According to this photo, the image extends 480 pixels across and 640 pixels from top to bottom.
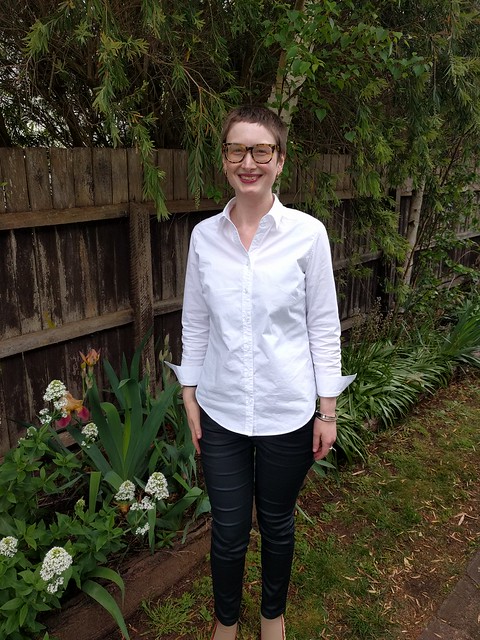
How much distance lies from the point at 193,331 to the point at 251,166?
643 millimetres

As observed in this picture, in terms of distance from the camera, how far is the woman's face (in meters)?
1.59

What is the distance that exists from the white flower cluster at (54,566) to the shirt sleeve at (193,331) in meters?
0.69

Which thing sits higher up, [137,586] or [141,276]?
[141,276]

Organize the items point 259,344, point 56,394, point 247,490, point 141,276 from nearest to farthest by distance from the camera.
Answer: point 259,344 → point 247,490 → point 56,394 → point 141,276

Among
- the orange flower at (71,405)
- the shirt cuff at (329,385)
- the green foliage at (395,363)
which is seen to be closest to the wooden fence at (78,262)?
the orange flower at (71,405)

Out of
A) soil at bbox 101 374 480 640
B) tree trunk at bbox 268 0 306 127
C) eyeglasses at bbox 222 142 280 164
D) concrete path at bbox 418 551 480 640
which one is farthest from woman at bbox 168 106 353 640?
tree trunk at bbox 268 0 306 127

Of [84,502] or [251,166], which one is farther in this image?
[84,502]

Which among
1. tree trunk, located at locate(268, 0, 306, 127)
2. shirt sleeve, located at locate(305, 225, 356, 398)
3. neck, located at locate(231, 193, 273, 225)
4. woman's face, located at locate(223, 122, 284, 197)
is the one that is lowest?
shirt sleeve, located at locate(305, 225, 356, 398)

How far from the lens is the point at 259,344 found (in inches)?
66.7

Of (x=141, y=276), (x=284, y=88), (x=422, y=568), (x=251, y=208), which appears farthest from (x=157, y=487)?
(x=284, y=88)

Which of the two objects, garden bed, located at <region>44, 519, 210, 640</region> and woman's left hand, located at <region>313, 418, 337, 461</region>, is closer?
woman's left hand, located at <region>313, 418, 337, 461</region>

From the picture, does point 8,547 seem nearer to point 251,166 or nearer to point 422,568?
point 251,166

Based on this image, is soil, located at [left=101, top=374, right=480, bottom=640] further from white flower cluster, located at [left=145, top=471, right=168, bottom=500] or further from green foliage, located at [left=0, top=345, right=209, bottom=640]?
white flower cluster, located at [left=145, top=471, right=168, bottom=500]

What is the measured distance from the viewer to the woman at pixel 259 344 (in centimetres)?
165
